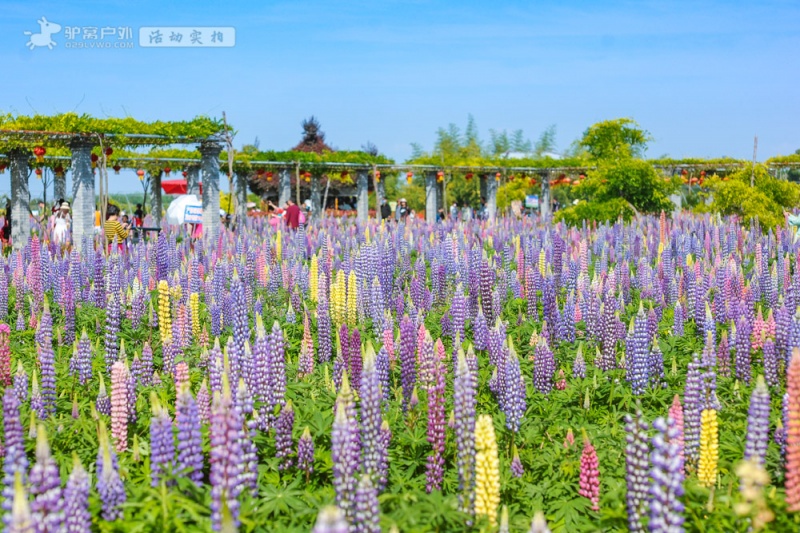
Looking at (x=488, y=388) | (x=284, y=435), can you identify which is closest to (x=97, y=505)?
(x=284, y=435)

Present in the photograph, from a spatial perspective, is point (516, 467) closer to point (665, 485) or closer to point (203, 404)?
point (665, 485)

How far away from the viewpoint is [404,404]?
5.25 meters

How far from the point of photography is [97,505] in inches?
135

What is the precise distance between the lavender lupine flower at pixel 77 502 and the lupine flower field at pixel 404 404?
14 millimetres

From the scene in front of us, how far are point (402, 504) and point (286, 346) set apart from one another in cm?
340

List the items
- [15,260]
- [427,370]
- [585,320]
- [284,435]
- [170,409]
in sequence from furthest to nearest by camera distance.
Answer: [15,260] < [585,320] < [170,409] < [427,370] < [284,435]

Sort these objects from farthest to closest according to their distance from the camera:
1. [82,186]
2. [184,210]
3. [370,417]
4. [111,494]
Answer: [184,210] < [82,186] < [370,417] < [111,494]

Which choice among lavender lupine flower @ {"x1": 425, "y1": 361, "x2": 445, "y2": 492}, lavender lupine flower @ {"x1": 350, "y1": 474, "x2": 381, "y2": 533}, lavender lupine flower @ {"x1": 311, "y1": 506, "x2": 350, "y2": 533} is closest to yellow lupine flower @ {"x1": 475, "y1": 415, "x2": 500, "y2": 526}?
lavender lupine flower @ {"x1": 350, "y1": 474, "x2": 381, "y2": 533}

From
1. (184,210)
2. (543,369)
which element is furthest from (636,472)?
(184,210)

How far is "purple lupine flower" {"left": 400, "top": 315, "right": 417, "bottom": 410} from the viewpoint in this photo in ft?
17.7

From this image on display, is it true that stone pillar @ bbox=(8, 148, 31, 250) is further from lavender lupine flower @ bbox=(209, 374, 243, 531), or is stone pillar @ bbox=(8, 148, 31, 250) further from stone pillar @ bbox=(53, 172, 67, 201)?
lavender lupine flower @ bbox=(209, 374, 243, 531)

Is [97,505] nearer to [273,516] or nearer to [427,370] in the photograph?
[273,516]

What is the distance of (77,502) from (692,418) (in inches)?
117

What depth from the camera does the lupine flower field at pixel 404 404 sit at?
10.8 feet
